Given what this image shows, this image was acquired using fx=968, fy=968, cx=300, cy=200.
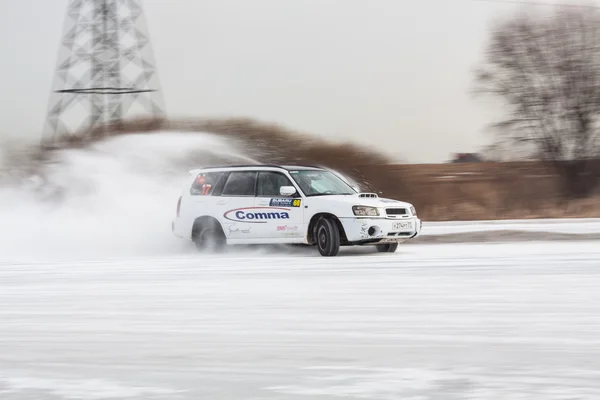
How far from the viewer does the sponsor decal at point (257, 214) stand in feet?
51.6

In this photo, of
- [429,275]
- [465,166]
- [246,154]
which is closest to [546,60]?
[465,166]

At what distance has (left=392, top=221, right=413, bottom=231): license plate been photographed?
15.3m

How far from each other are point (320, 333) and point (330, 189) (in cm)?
862

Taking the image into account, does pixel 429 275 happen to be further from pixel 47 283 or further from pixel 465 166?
pixel 465 166

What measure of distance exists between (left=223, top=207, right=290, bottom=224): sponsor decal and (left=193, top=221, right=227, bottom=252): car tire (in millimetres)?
319

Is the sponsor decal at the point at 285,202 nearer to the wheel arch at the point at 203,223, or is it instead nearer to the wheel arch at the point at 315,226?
the wheel arch at the point at 315,226

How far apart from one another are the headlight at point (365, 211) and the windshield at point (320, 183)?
86 cm

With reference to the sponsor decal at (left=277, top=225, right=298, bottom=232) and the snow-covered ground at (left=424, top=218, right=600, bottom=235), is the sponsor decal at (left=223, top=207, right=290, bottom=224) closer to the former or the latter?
the sponsor decal at (left=277, top=225, right=298, bottom=232)

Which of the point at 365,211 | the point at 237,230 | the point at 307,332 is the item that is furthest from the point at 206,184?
the point at 307,332

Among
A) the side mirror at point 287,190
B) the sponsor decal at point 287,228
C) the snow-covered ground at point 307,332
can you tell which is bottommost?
the snow-covered ground at point 307,332

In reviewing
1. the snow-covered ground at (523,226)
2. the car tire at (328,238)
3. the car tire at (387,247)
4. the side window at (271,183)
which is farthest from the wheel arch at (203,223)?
the snow-covered ground at (523,226)

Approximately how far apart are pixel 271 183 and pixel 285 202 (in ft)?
1.96

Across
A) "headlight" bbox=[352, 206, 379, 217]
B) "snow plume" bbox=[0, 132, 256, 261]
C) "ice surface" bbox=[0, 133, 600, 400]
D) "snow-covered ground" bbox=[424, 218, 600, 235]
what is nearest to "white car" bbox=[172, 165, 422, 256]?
"headlight" bbox=[352, 206, 379, 217]

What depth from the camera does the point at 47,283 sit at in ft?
39.8
